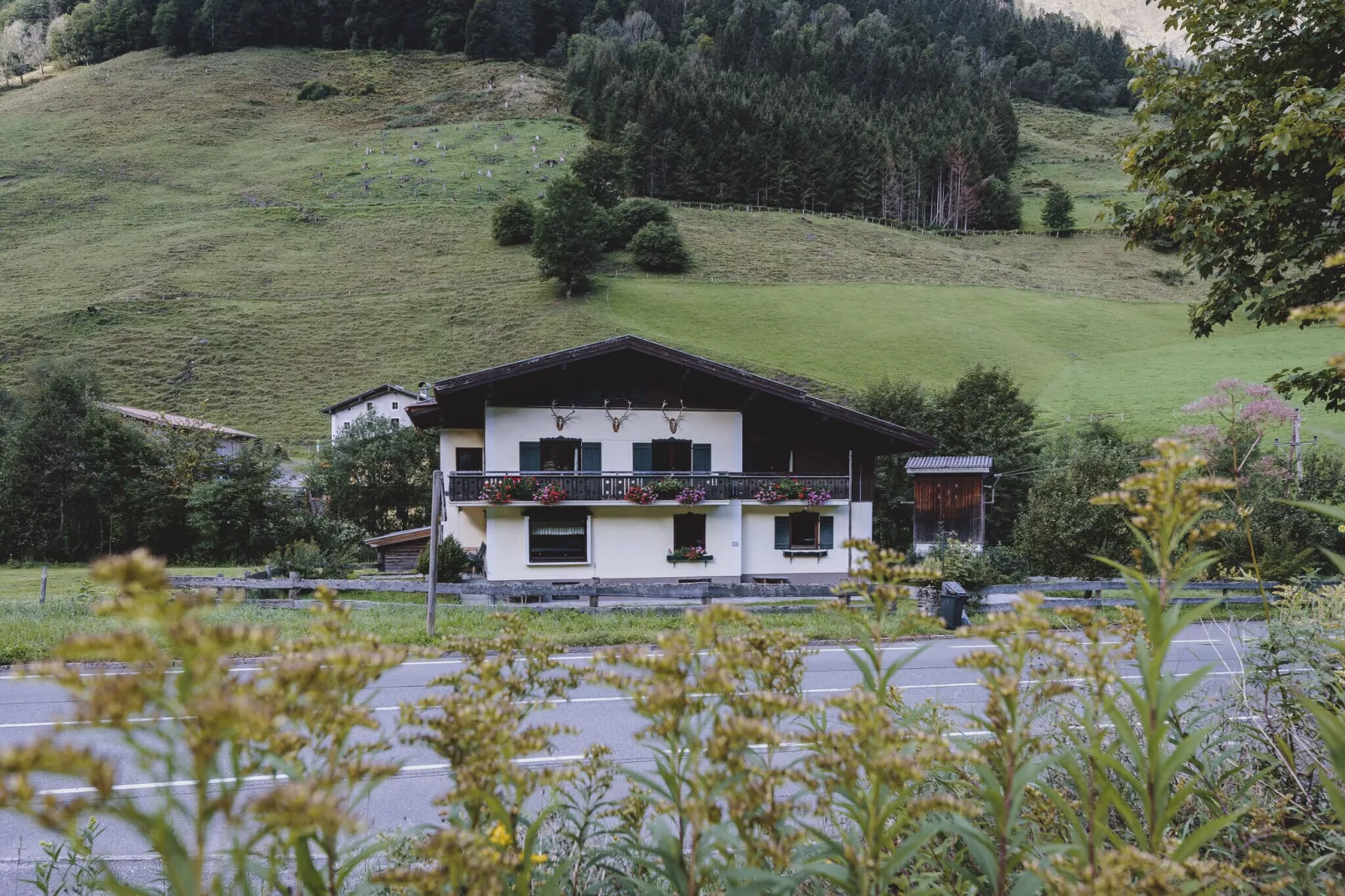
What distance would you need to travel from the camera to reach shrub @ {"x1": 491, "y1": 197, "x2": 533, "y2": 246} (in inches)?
3337

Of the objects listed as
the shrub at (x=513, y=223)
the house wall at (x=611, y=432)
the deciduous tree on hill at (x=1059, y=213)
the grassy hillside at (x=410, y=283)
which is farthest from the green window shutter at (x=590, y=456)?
the deciduous tree on hill at (x=1059, y=213)

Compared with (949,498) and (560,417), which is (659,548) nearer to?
(560,417)

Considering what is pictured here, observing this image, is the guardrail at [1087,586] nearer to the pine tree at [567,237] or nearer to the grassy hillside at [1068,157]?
the pine tree at [567,237]

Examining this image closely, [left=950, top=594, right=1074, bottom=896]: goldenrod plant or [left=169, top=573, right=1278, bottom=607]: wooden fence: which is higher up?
[left=950, top=594, right=1074, bottom=896]: goldenrod plant

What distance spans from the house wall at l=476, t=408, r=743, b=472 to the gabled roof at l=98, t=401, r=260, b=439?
2544 cm

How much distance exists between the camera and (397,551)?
110 ft

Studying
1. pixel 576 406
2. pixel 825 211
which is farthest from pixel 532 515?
pixel 825 211

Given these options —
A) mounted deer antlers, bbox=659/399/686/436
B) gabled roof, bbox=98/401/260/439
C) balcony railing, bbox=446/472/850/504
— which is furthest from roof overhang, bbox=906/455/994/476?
gabled roof, bbox=98/401/260/439

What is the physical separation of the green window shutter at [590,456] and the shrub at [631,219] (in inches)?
2493

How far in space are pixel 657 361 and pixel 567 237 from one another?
49.4 meters

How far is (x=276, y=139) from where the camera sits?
124375 millimetres

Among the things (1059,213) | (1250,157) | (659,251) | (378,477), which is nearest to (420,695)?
(1250,157)

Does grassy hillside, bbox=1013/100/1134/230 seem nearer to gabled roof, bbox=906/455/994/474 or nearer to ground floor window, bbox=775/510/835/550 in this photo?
gabled roof, bbox=906/455/994/474

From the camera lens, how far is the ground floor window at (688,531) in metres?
27.4
